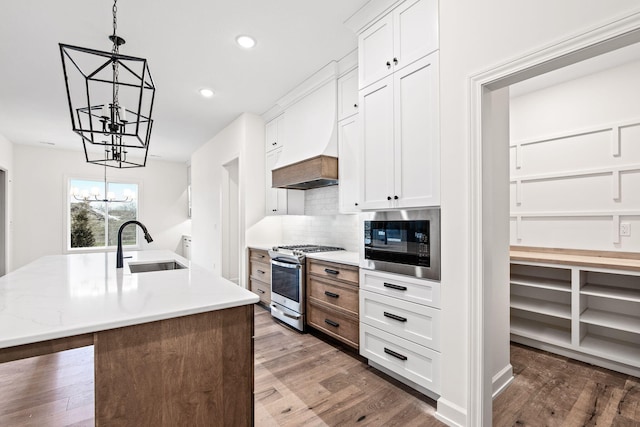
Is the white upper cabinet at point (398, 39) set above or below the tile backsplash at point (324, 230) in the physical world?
above

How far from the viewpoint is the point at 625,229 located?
8.75 feet

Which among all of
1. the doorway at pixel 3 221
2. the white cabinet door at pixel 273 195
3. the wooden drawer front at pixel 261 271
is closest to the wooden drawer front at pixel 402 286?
the wooden drawer front at pixel 261 271

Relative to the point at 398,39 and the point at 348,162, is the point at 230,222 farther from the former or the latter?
the point at 398,39

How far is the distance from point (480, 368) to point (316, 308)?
1.69m

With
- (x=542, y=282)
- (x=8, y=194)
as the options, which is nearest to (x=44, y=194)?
(x=8, y=194)

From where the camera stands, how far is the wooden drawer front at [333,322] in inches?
103

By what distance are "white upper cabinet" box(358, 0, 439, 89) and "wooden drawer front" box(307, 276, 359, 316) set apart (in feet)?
5.72

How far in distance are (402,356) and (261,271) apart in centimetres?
236

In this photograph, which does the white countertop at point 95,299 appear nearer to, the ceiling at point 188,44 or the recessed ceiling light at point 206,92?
the ceiling at point 188,44

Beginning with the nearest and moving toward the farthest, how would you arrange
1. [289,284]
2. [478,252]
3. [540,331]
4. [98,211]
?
1. [478,252]
2. [540,331]
3. [289,284]
4. [98,211]

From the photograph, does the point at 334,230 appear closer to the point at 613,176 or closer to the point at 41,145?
the point at 613,176

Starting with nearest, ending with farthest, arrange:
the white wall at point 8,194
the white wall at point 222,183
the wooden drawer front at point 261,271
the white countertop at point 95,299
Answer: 1. the white countertop at point 95,299
2. the wooden drawer front at point 261,271
3. the white wall at point 222,183
4. the white wall at point 8,194

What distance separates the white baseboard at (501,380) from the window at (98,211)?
24.3ft

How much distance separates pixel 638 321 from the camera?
2.49m
